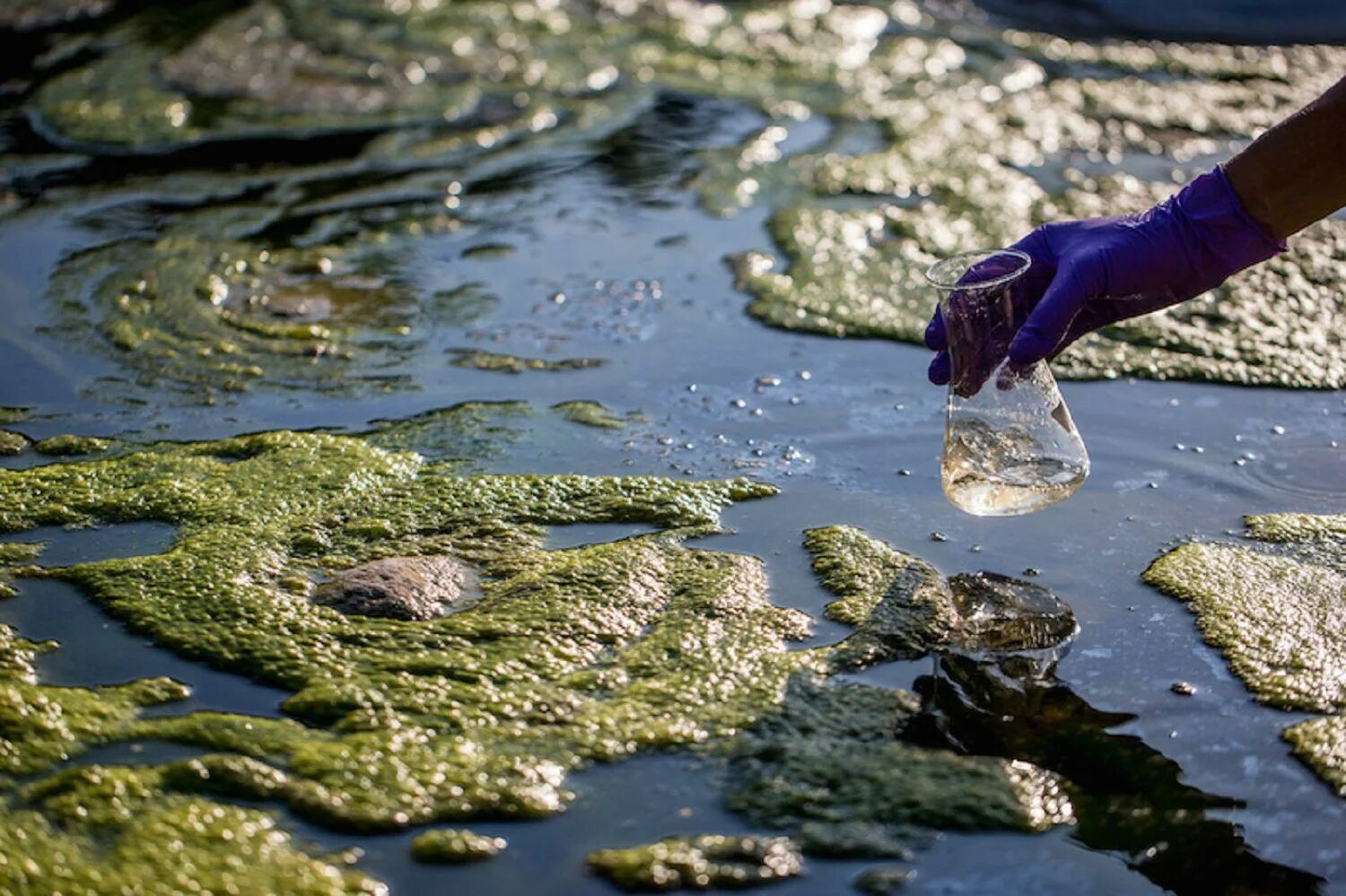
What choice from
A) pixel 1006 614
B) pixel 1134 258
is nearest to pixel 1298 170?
pixel 1134 258

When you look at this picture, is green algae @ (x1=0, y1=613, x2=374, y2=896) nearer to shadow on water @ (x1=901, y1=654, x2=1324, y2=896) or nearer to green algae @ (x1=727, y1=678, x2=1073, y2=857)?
green algae @ (x1=727, y1=678, x2=1073, y2=857)

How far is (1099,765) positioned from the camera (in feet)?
7.95

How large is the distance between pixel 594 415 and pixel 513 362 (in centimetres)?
40

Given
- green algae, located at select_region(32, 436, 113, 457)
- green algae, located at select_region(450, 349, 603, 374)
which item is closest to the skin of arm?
green algae, located at select_region(450, 349, 603, 374)

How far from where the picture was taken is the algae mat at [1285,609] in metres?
2.55

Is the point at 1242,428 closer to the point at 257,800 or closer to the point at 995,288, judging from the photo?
the point at 995,288

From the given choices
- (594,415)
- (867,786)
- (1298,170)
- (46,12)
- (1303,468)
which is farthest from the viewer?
(46,12)

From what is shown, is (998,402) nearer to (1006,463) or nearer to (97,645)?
(1006,463)

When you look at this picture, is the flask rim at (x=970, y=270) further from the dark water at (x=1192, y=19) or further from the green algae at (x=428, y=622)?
the dark water at (x=1192, y=19)

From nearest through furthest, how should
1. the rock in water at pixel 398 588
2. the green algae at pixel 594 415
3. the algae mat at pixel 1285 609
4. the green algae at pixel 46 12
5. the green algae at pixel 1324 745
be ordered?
the green algae at pixel 1324 745 → the algae mat at pixel 1285 609 → the rock in water at pixel 398 588 → the green algae at pixel 594 415 → the green algae at pixel 46 12

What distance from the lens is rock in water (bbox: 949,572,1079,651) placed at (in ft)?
8.98

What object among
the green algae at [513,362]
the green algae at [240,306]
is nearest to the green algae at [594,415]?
the green algae at [513,362]

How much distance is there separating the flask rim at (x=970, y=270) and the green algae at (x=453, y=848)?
116cm

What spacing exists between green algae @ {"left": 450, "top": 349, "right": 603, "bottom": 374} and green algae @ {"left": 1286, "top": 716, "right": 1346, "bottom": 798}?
1.98 metres
